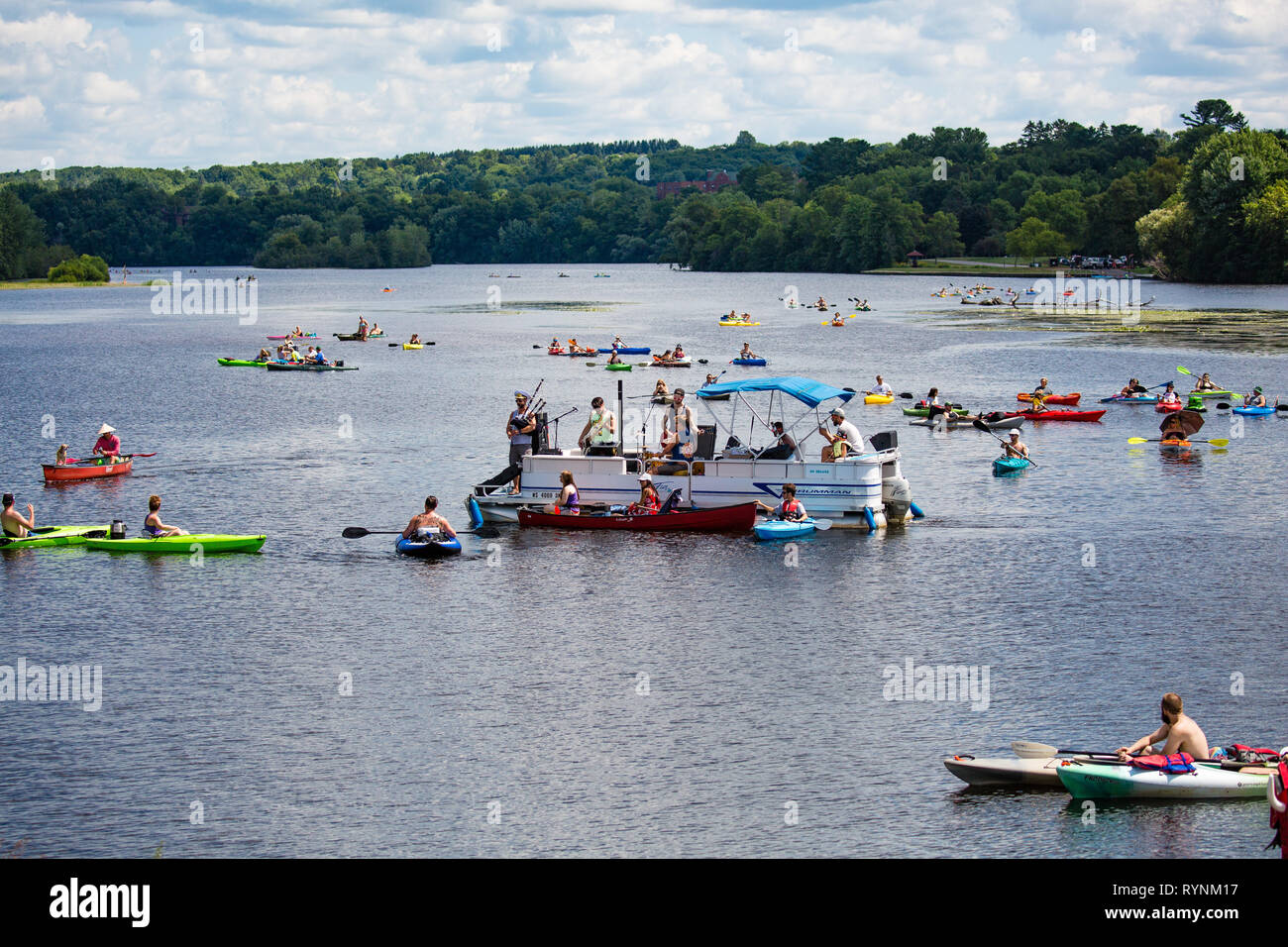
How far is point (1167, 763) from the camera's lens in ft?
76.8

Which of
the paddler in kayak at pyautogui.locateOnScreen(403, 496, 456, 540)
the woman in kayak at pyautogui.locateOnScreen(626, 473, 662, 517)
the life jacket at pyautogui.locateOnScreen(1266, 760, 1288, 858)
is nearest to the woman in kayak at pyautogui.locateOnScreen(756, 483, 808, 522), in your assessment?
the woman in kayak at pyautogui.locateOnScreen(626, 473, 662, 517)

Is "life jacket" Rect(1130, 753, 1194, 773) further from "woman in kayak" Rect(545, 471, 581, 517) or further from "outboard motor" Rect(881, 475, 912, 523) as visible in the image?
"woman in kayak" Rect(545, 471, 581, 517)

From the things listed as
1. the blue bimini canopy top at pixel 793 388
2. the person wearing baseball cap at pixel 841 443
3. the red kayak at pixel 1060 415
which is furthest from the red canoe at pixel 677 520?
the red kayak at pixel 1060 415

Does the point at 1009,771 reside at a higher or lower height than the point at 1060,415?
lower

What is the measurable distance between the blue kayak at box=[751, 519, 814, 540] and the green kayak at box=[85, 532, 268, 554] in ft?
49.1

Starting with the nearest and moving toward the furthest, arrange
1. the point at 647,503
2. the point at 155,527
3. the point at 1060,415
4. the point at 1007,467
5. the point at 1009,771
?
the point at 1009,771 → the point at 155,527 → the point at 647,503 → the point at 1007,467 → the point at 1060,415

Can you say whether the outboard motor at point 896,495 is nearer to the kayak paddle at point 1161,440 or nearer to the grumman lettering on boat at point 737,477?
the grumman lettering on boat at point 737,477

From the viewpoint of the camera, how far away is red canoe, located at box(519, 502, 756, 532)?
4425cm

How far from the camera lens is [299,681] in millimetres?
31062

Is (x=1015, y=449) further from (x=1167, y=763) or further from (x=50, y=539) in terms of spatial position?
(x=50, y=539)

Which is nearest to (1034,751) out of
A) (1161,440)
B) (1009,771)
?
(1009,771)
